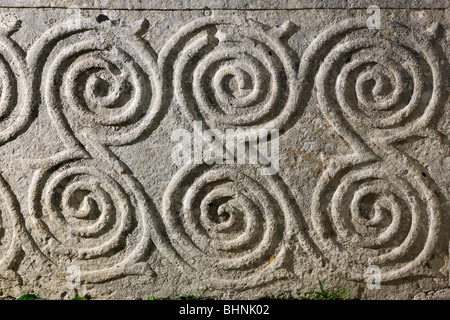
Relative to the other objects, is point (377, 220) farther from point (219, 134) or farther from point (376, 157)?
point (219, 134)

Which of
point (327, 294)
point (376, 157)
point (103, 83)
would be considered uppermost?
point (103, 83)

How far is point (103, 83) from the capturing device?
1.99 meters

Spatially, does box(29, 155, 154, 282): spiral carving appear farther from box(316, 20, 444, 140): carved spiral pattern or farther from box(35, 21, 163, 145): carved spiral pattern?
box(316, 20, 444, 140): carved spiral pattern

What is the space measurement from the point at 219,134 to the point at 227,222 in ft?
1.24

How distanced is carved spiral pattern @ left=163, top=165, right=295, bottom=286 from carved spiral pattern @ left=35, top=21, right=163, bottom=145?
1.09ft

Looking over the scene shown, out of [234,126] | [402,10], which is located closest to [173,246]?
[234,126]

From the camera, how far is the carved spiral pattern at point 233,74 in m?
1.92

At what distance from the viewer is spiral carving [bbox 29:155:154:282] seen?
1.96 metres

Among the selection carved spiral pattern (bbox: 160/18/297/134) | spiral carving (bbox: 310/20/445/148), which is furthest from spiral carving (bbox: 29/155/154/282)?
spiral carving (bbox: 310/20/445/148)

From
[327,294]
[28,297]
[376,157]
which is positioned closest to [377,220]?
[376,157]

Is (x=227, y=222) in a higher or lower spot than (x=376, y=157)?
lower

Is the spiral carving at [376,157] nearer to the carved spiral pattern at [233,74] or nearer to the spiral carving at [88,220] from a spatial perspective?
the carved spiral pattern at [233,74]

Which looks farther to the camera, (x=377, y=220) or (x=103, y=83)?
(x=103, y=83)

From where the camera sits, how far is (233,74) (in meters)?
1.93
